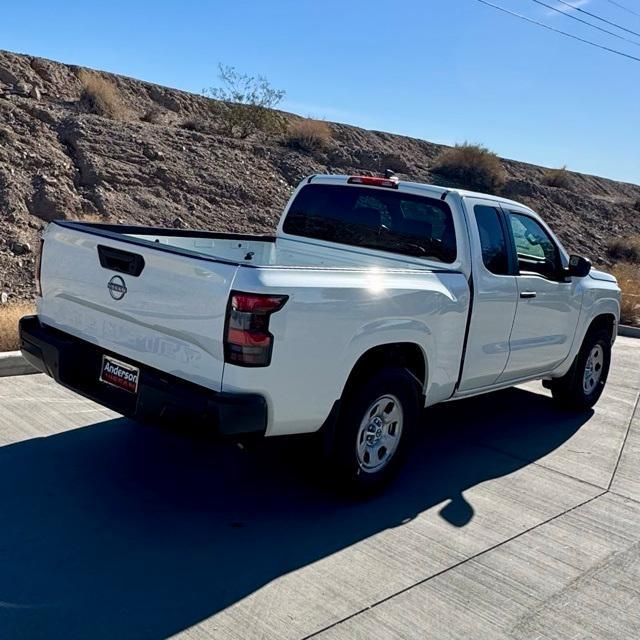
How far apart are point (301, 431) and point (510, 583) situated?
1337 millimetres

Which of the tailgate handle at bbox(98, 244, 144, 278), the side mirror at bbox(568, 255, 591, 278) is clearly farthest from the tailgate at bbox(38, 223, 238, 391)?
the side mirror at bbox(568, 255, 591, 278)

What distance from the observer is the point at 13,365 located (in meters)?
6.41

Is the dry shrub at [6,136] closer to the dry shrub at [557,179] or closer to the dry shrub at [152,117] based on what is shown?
the dry shrub at [152,117]

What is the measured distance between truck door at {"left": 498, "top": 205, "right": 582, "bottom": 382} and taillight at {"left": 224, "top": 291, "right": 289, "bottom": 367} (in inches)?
104

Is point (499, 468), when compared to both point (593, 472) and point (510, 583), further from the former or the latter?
point (510, 583)

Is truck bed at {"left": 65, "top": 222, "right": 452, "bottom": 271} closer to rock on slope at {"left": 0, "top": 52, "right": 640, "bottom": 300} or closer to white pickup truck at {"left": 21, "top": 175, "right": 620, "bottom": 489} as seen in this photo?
white pickup truck at {"left": 21, "top": 175, "right": 620, "bottom": 489}

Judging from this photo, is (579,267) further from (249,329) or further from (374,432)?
(249,329)

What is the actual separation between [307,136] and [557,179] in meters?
17.0

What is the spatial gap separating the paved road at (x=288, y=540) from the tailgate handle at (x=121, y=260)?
2.98 ft

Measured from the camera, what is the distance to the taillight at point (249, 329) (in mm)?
Result: 3656

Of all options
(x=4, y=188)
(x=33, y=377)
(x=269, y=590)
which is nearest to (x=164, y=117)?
(x=4, y=188)

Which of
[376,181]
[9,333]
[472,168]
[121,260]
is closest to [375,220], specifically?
[376,181]

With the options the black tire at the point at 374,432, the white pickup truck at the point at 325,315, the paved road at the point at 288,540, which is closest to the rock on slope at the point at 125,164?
the white pickup truck at the point at 325,315

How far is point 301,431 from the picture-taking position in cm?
412
